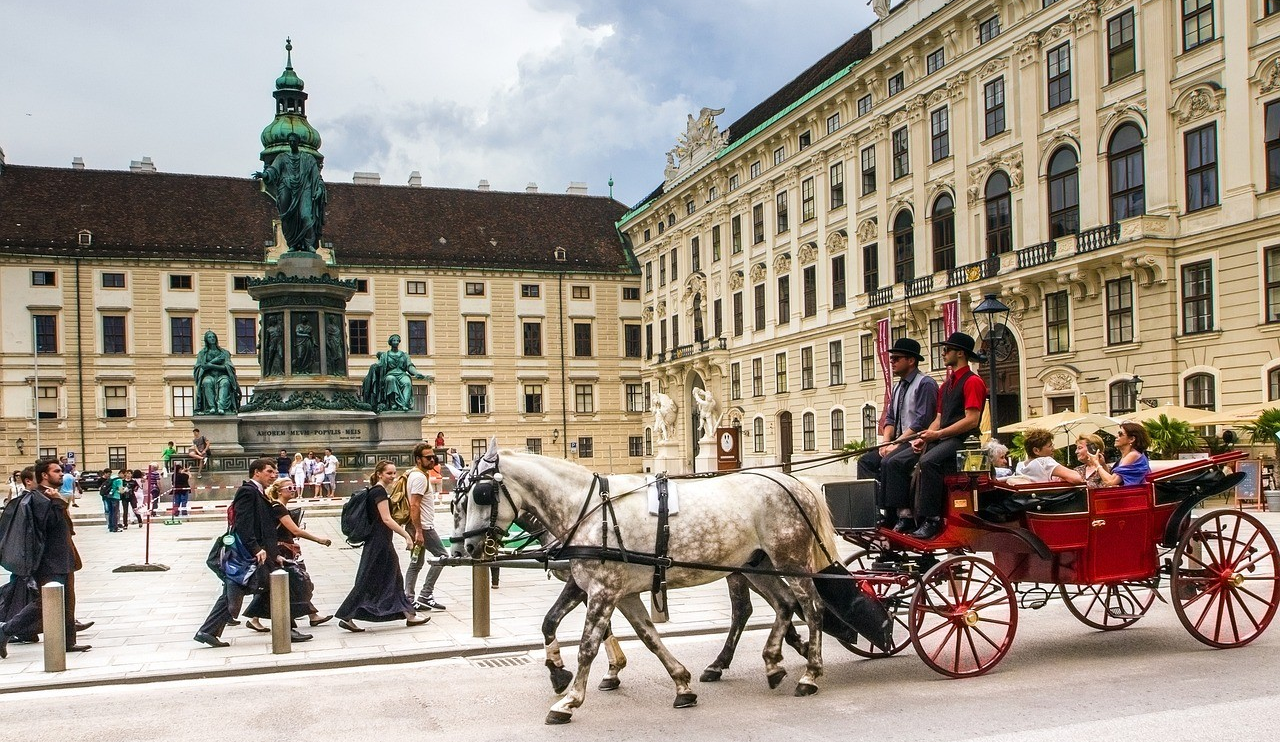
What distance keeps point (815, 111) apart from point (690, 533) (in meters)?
39.6

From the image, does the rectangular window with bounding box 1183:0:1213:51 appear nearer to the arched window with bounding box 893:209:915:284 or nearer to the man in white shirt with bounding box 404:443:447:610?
the arched window with bounding box 893:209:915:284

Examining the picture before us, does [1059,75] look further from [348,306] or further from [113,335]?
[113,335]

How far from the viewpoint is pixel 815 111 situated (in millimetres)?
45188

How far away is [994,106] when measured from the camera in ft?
116

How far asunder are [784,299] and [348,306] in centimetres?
2620

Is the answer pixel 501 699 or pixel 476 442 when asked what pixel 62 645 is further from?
pixel 476 442

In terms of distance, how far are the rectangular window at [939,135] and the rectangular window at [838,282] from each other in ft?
22.5

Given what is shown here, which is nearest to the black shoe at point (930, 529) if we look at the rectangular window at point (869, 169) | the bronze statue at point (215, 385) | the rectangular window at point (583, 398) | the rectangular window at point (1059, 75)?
the bronze statue at point (215, 385)

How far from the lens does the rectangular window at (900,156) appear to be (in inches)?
1570

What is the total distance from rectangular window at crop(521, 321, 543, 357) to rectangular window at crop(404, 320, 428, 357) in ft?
19.2

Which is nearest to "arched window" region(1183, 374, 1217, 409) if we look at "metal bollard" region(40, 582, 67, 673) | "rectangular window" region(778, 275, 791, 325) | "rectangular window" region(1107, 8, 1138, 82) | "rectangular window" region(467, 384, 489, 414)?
"rectangular window" region(1107, 8, 1138, 82)

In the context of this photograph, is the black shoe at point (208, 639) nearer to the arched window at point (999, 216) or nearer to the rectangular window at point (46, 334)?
the arched window at point (999, 216)

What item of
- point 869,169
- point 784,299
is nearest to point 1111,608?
point 869,169

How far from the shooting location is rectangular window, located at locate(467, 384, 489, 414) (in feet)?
209
